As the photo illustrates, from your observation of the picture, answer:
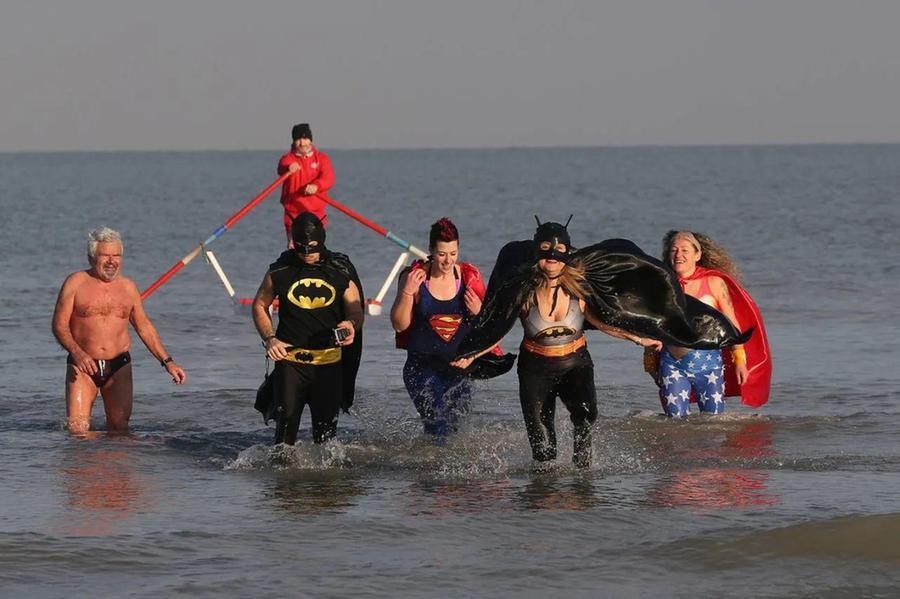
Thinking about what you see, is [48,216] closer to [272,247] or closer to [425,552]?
[272,247]

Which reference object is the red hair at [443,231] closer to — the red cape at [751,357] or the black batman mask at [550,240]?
the black batman mask at [550,240]

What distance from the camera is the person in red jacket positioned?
51.7 feet

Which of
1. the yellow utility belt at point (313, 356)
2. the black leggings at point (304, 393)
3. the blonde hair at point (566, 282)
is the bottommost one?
the black leggings at point (304, 393)

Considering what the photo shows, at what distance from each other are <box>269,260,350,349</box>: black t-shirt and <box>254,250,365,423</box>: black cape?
31mm

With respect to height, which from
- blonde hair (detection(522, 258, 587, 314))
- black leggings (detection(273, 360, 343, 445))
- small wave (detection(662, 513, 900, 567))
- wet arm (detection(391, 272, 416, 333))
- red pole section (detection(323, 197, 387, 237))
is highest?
red pole section (detection(323, 197, 387, 237))

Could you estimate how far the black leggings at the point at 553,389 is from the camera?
30.8 feet

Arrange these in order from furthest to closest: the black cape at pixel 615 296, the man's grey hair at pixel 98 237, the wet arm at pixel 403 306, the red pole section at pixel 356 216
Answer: the red pole section at pixel 356 216, the man's grey hair at pixel 98 237, the wet arm at pixel 403 306, the black cape at pixel 615 296

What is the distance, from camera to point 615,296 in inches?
379

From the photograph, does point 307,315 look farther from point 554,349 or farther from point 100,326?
point 100,326

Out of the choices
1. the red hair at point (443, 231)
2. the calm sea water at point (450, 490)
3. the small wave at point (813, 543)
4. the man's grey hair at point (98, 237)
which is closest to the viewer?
the calm sea water at point (450, 490)

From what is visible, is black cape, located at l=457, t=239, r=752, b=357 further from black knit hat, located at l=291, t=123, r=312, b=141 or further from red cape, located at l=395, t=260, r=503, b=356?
black knit hat, located at l=291, t=123, r=312, b=141

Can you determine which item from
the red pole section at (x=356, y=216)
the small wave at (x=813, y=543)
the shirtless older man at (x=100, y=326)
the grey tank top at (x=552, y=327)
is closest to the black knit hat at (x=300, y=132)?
the red pole section at (x=356, y=216)

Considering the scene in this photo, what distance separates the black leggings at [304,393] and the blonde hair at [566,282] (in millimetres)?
1483

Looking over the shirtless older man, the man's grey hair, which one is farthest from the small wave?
the man's grey hair
